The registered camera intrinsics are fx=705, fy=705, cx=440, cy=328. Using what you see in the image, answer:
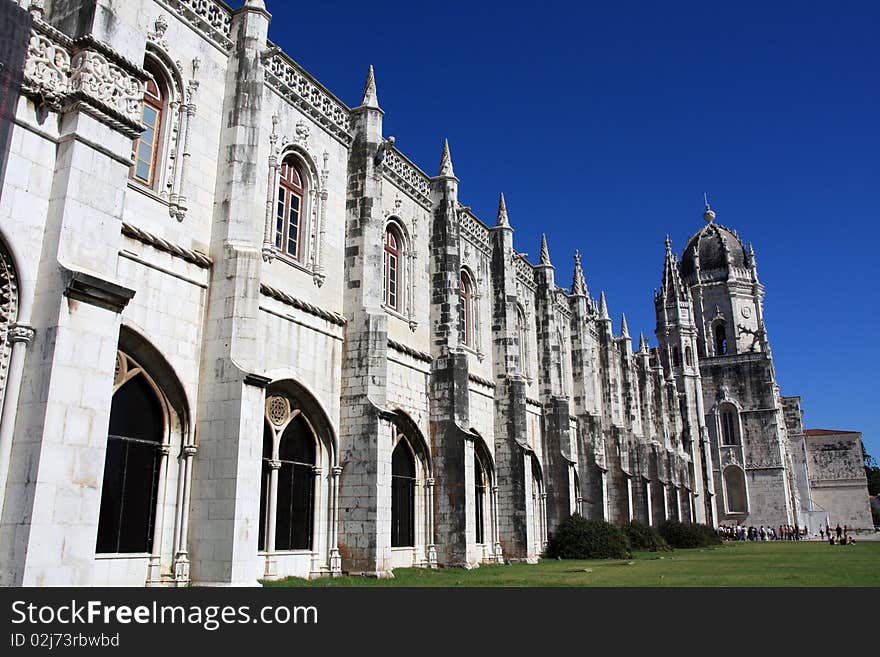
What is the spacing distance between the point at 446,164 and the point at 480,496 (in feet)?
39.0

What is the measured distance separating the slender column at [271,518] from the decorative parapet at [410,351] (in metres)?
6.10

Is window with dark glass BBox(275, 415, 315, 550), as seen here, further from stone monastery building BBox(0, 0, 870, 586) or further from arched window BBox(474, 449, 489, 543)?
arched window BBox(474, 449, 489, 543)

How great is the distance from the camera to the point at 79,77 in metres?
10.2

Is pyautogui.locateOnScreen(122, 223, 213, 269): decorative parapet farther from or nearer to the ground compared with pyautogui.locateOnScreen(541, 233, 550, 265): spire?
nearer to the ground

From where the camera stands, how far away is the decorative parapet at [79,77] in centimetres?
987

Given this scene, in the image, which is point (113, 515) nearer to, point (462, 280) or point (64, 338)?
point (64, 338)

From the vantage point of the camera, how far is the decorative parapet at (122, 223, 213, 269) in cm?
1260

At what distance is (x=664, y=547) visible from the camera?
33750mm

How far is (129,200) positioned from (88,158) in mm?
2797

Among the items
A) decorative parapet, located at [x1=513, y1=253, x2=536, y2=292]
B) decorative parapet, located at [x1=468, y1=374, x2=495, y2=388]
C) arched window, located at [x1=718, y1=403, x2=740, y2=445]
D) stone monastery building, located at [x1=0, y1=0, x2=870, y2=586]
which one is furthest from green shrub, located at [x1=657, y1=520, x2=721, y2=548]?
A: arched window, located at [x1=718, y1=403, x2=740, y2=445]

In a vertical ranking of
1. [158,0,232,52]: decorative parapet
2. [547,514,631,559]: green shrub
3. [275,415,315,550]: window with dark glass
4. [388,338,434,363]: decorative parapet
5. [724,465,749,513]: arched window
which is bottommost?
[547,514,631,559]: green shrub

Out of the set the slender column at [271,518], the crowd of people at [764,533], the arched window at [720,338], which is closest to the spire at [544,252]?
the slender column at [271,518]

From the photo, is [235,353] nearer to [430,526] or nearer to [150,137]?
[150,137]

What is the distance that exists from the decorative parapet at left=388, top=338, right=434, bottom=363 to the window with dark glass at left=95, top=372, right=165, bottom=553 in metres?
8.64
